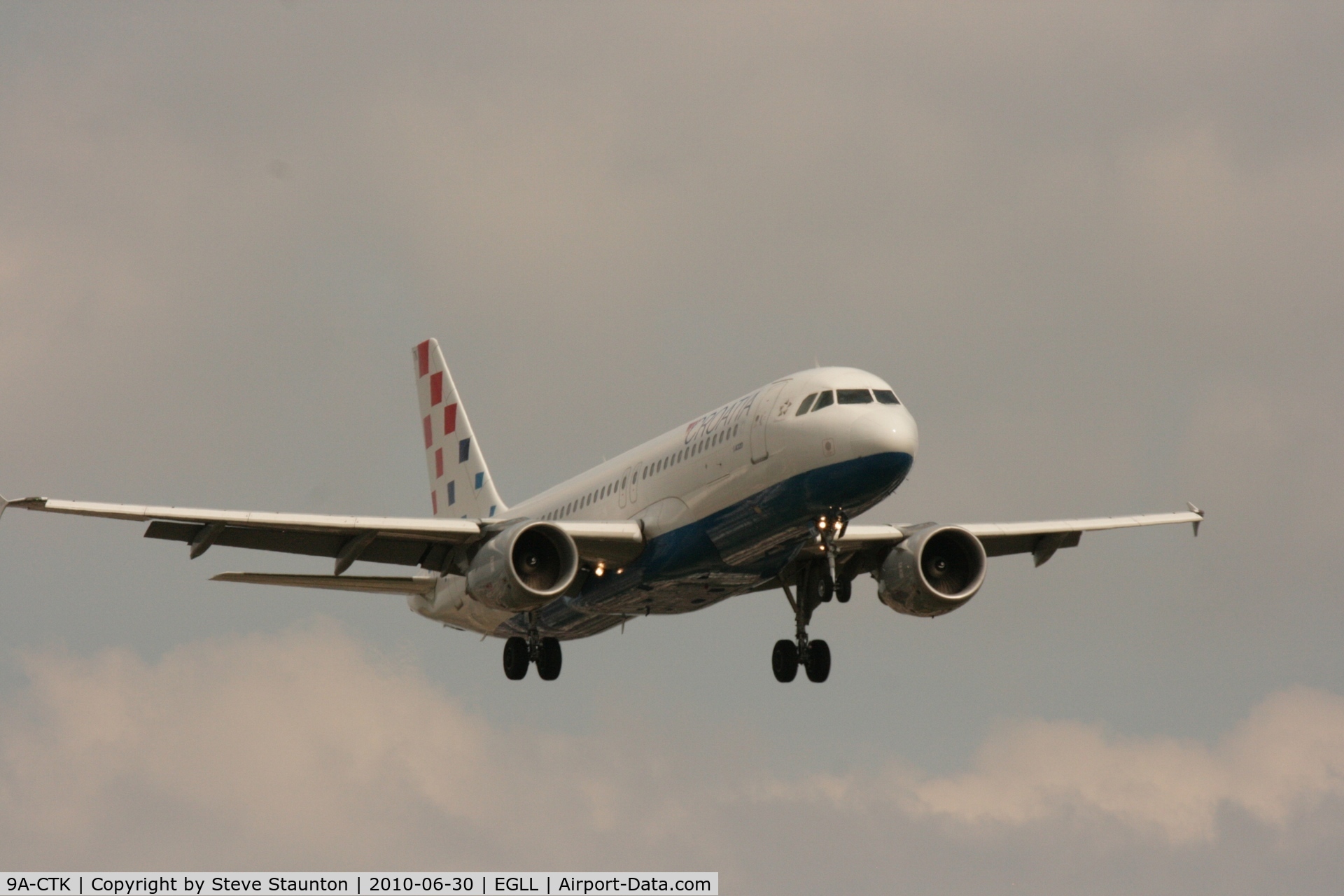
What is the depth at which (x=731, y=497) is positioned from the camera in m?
39.0

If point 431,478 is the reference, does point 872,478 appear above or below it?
below

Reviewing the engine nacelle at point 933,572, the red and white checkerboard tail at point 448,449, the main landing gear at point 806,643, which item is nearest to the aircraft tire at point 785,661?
the main landing gear at point 806,643

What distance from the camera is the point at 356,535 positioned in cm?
4128

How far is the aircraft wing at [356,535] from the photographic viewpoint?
39.4m

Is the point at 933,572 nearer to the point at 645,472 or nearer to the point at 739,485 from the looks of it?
the point at 739,485

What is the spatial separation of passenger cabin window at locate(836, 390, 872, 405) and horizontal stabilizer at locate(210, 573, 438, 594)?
12.4m

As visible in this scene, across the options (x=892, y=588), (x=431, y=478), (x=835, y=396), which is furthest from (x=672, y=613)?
(x=431, y=478)

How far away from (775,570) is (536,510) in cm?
960

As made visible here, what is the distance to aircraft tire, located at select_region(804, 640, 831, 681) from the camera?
44.2m

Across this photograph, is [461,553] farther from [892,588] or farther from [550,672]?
[892,588]

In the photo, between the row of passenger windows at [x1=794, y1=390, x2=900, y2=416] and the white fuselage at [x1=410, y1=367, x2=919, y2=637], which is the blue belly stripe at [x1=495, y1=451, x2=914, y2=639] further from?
the row of passenger windows at [x1=794, y1=390, x2=900, y2=416]

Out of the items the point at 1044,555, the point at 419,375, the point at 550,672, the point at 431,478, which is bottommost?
the point at 550,672

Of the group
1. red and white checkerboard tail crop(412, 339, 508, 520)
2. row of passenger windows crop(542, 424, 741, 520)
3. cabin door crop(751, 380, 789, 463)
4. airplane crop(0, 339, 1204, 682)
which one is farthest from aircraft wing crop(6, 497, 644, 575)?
red and white checkerboard tail crop(412, 339, 508, 520)

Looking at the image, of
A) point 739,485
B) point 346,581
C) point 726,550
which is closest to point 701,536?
point 726,550
